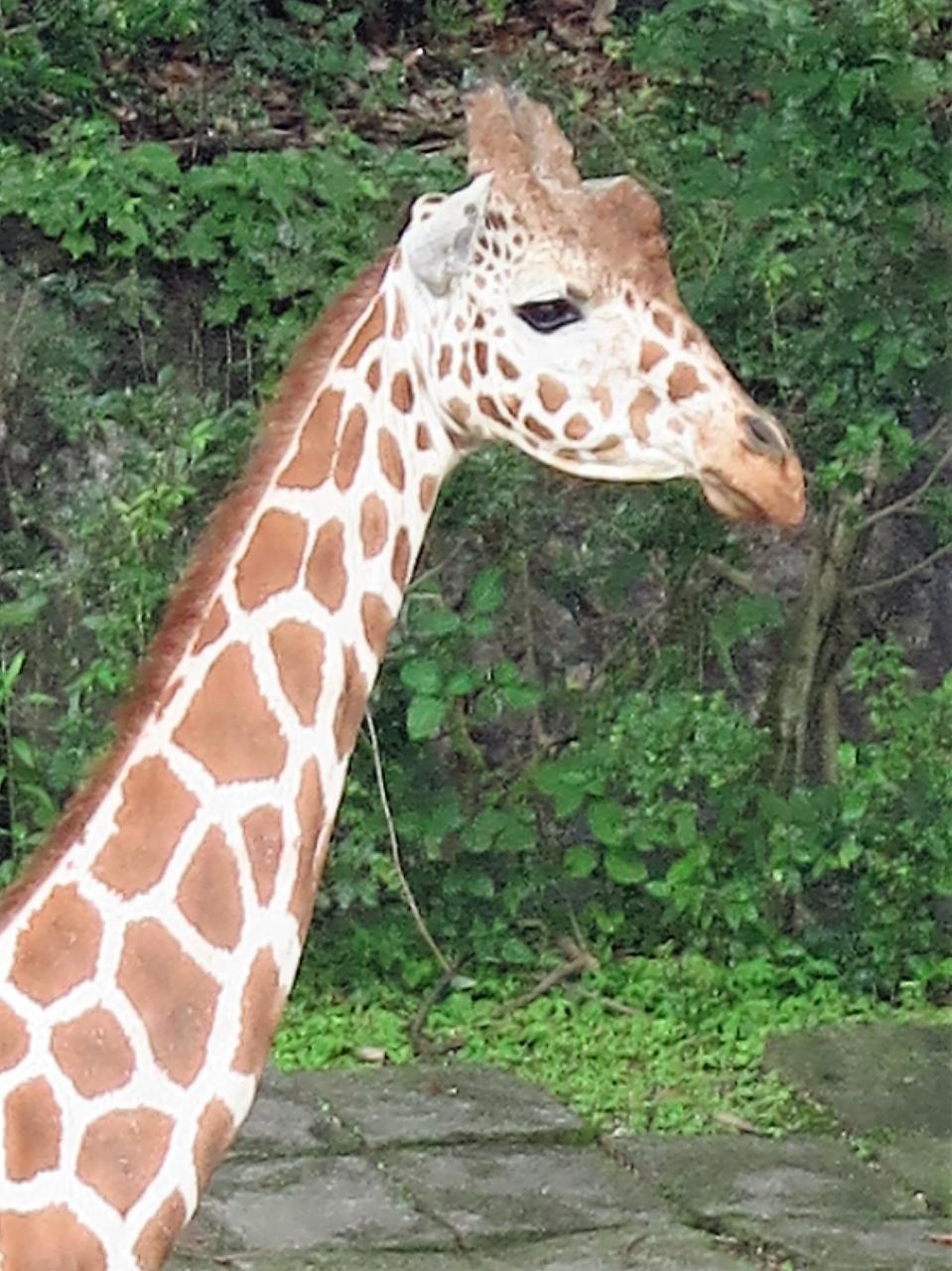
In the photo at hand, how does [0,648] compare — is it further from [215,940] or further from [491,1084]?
[215,940]

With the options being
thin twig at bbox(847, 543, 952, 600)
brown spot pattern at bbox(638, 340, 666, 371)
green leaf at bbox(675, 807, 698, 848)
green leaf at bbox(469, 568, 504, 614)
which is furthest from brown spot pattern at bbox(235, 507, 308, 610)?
thin twig at bbox(847, 543, 952, 600)

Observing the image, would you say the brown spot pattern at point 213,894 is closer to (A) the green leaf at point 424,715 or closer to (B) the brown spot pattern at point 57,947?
(B) the brown spot pattern at point 57,947

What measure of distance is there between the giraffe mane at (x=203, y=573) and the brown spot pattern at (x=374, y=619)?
0.57ft

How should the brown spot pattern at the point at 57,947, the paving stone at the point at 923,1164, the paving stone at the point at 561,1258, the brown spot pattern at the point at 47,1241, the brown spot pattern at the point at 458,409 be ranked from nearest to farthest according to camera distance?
1. the brown spot pattern at the point at 47,1241
2. the brown spot pattern at the point at 57,947
3. the brown spot pattern at the point at 458,409
4. the paving stone at the point at 561,1258
5. the paving stone at the point at 923,1164

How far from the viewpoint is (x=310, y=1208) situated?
4.49m

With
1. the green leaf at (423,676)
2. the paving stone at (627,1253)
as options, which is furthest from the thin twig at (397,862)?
the paving stone at (627,1253)

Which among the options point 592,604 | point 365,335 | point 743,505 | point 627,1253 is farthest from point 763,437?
point 592,604

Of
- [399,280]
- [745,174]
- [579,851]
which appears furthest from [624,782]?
[399,280]

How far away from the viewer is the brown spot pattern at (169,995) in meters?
2.65

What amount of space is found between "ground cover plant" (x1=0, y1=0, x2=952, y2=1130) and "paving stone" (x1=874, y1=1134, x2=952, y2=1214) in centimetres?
35

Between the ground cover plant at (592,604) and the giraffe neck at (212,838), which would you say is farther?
the ground cover plant at (592,604)

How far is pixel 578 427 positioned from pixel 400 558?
0.27 meters

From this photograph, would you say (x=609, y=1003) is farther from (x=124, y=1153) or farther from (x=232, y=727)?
(x=124, y=1153)

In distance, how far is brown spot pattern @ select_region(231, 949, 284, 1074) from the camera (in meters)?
2.71
